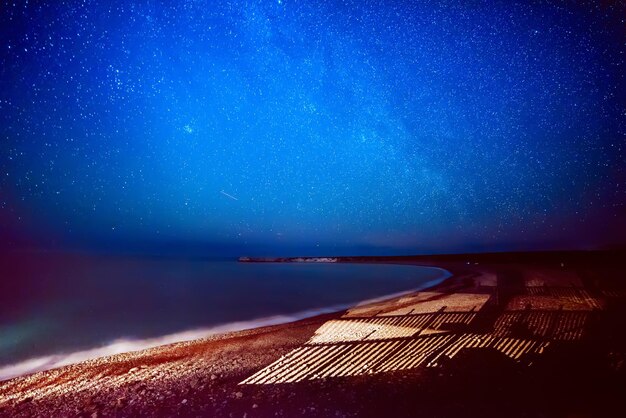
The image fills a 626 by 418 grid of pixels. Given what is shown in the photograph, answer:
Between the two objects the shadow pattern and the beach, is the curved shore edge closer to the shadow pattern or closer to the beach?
the beach

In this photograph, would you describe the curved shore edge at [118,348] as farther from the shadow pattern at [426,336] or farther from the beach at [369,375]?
the shadow pattern at [426,336]

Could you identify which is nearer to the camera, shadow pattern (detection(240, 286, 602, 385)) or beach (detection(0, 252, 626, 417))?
beach (detection(0, 252, 626, 417))

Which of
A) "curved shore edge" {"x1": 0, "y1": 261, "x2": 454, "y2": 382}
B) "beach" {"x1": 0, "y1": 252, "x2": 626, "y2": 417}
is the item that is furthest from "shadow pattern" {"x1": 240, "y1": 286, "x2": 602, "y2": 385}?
"curved shore edge" {"x1": 0, "y1": 261, "x2": 454, "y2": 382}

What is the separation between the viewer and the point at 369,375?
13.2 ft

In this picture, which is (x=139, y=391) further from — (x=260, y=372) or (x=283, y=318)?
(x=283, y=318)

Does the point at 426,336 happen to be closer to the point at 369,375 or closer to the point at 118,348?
the point at 369,375

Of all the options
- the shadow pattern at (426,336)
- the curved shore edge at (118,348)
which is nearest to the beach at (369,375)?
the shadow pattern at (426,336)

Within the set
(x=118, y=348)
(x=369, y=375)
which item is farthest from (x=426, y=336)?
(x=118, y=348)

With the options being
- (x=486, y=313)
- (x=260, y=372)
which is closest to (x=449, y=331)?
(x=486, y=313)

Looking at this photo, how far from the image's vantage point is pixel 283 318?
34.7 feet

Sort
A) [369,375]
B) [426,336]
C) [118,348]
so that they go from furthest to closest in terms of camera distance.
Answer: [118,348]
[426,336]
[369,375]

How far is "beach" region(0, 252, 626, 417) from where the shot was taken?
3.31 meters

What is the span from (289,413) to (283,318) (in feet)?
24.8

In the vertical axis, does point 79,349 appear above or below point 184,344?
below
